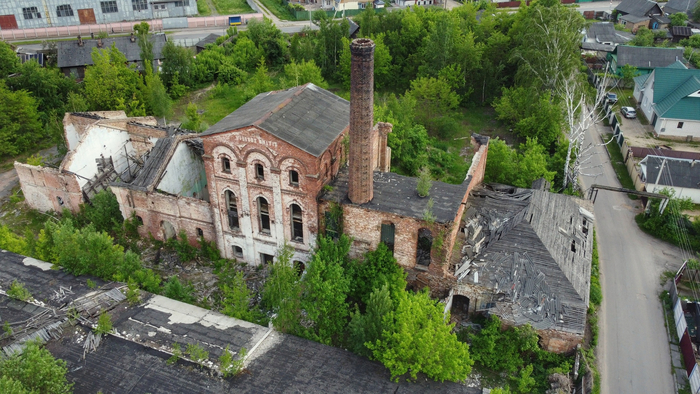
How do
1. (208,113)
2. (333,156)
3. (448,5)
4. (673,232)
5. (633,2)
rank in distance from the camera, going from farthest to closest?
(448,5) → (633,2) → (208,113) → (673,232) → (333,156)

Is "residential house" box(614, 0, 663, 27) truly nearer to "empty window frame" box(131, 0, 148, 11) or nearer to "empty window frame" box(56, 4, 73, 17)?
"empty window frame" box(131, 0, 148, 11)

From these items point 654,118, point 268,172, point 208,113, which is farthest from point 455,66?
point 268,172

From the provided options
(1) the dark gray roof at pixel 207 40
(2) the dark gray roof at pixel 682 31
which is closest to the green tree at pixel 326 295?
(1) the dark gray roof at pixel 207 40

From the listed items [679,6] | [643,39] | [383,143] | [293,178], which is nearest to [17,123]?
[293,178]

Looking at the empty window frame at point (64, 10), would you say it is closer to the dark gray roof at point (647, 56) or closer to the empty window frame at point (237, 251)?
the empty window frame at point (237, 251)

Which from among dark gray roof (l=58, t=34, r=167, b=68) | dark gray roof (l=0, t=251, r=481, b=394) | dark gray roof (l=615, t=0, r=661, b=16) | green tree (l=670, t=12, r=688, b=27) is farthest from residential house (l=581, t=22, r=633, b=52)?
dark gray roof (l=0, t=251, r=481, b=394)

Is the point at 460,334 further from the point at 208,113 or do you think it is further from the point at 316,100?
the point at 208,113

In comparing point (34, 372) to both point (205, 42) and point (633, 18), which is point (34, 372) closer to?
point (205, 42)
